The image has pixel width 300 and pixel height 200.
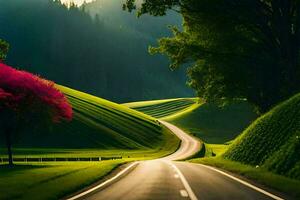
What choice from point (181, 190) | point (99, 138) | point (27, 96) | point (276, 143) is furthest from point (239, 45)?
point (99, 138)

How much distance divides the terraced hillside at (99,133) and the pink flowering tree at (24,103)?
2952 cm

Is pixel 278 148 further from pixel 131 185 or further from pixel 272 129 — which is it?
pixel 131 185

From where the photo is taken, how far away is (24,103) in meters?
40.2

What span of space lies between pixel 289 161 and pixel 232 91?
19911mm

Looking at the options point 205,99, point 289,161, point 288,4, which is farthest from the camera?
point 205,99

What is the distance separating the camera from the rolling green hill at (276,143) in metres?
22.5

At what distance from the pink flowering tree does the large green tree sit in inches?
405

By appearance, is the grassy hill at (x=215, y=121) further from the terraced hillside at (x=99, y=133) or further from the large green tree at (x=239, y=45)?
the large green tree at (x=239, y=45)

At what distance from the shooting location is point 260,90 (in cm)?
4078

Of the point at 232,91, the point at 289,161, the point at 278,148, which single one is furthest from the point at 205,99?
the point at 289,161

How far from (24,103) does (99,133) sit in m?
48.6

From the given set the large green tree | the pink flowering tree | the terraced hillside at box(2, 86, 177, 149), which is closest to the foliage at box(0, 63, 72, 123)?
the pink flowering tree

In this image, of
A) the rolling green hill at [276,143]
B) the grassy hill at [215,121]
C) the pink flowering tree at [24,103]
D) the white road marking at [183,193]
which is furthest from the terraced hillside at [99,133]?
the white road marking at [183,193]

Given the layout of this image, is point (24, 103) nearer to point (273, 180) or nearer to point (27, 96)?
point (27, 96)
